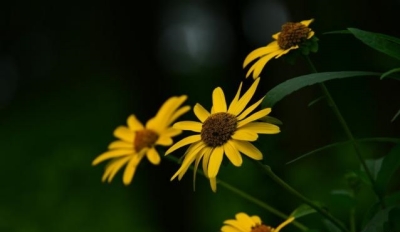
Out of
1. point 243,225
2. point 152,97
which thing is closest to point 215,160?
point 243,225

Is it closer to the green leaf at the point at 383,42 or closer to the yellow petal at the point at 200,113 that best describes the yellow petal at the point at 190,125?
the yellow petal at the point at 200,113

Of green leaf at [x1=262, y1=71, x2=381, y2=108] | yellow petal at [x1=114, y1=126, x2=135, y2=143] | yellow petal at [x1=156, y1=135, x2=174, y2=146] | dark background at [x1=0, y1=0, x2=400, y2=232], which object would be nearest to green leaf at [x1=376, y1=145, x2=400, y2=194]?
green leaf at [x1=262, y1=71, x2=381, y2=108]

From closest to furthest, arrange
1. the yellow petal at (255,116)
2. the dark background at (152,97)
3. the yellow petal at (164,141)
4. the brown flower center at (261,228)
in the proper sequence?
the yellow petal at (255,116) < the brown flower center at (261,228) < the yellow petal at (164,141) < the dark background at (152,97)

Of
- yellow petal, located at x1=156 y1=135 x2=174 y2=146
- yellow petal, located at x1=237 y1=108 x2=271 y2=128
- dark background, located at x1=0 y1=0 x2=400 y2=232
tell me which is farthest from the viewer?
dark background, located at x1=0 y1=0 x2=400 y2=232

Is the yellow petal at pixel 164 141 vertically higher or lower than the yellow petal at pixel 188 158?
lower

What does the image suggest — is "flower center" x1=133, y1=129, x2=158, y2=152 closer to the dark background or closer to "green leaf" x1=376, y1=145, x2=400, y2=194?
"green leaf" x1=376, y1=145, x2=400, y2=194

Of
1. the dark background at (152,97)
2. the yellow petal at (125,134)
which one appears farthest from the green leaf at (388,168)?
the dark background at (152,97)

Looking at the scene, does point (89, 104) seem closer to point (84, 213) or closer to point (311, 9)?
point (84, 213)
